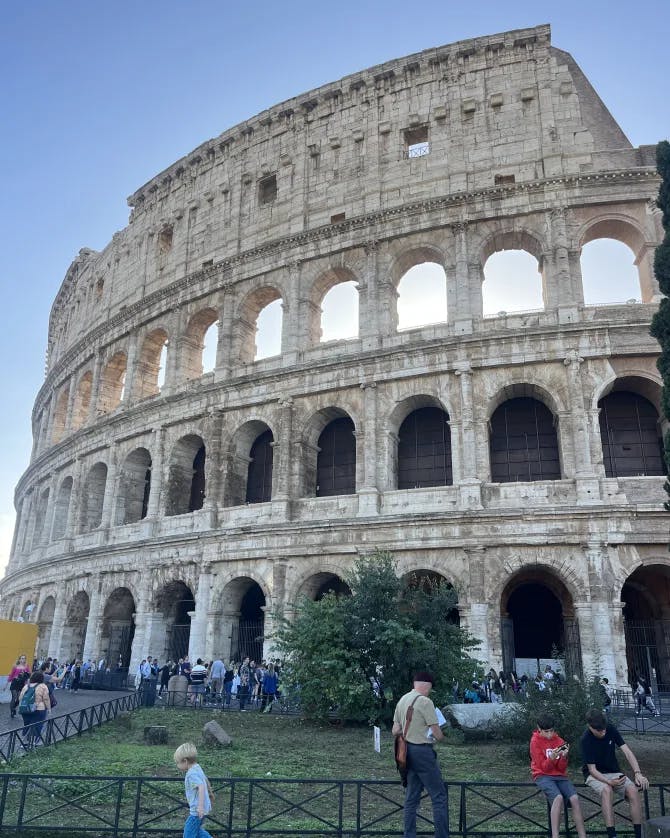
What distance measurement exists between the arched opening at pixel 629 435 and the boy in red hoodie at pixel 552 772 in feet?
42.4

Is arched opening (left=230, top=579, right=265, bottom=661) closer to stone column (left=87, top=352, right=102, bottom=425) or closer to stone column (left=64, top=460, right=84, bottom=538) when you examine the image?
stone column (left=64, top=460, right=84, bottom=538)

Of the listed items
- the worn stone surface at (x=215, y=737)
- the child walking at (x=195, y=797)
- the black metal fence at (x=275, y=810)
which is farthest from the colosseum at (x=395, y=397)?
the child walking at (x=195, y=797)

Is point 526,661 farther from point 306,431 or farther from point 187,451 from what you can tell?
point 187,451

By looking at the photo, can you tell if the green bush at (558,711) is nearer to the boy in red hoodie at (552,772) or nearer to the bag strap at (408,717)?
the boy in red hoodie at (552,772)

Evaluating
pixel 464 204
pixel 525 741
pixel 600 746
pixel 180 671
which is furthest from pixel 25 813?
pixel 464 204

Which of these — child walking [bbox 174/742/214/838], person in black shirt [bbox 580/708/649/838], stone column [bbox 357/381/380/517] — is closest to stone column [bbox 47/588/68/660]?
stone column [bbox 357/381/380/517]

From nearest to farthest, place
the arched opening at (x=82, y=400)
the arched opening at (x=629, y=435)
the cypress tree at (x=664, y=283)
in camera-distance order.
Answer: the cypress tree at (x=664, y=283) < the arched opening at (x=629, y=435) < the arched opening at (x=82, y=400)

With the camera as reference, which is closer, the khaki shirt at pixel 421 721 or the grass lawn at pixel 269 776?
the khaki shirt at pixel 421 721

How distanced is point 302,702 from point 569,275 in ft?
42.7

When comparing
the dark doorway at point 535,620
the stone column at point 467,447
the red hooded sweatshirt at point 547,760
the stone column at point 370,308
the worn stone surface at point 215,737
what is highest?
A: the stone column at point 370,308

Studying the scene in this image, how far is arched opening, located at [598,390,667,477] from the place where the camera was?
17.9m

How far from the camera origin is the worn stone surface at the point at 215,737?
10.9 meters

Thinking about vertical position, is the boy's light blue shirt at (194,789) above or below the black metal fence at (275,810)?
above

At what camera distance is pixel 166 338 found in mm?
26766
